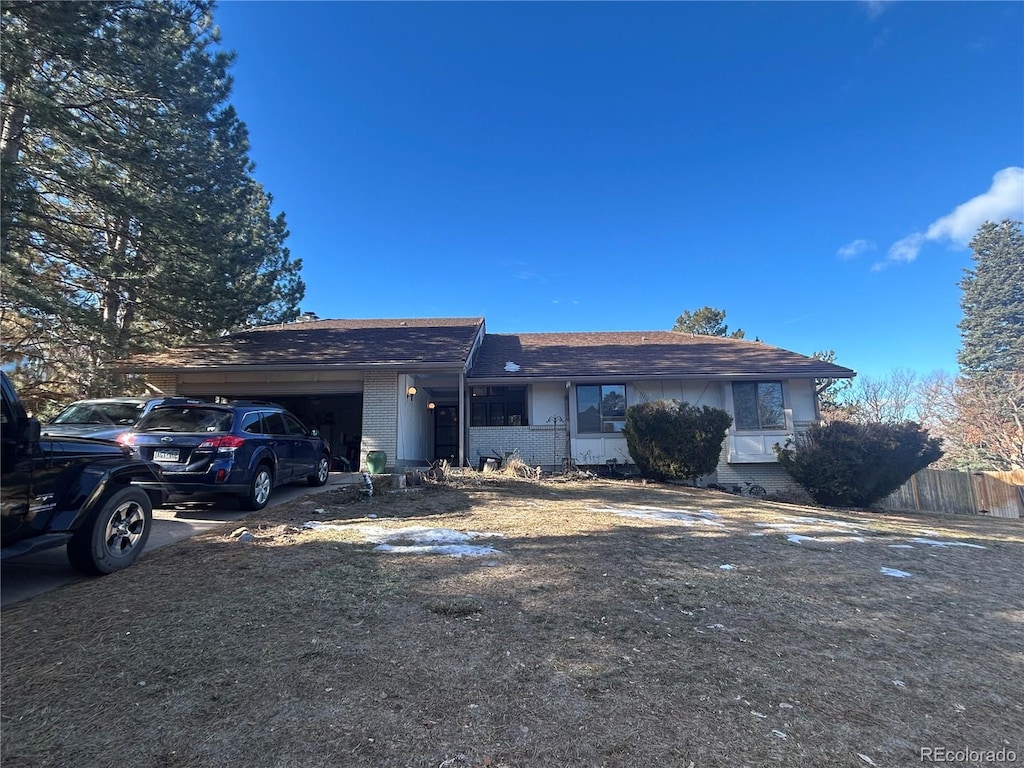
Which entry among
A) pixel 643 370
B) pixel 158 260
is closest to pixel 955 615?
pixel 643 370

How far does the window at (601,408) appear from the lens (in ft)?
47.1

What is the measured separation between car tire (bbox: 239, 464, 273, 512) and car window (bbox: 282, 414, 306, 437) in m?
1.23

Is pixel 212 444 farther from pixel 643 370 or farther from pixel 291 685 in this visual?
pixel 643 370

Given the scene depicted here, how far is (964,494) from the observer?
1398cm

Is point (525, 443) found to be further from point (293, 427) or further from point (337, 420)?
point (337, 420)

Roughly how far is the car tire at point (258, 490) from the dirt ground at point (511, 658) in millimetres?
1568

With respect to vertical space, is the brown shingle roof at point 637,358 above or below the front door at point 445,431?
above

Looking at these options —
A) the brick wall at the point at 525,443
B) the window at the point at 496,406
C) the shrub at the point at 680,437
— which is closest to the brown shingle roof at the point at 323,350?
the window at the point at 496,406

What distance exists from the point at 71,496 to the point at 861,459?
1360 cm

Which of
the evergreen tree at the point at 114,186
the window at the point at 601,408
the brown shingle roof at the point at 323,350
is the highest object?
the evergreen tree at the point at 114,186

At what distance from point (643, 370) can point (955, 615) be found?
34.7 ft

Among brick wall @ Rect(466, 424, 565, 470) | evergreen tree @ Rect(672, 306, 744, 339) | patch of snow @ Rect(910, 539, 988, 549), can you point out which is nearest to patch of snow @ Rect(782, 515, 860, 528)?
patch of snow @ Rect(910, 539, 988, 549)

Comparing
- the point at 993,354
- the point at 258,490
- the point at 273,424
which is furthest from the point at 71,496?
the point at 993,354

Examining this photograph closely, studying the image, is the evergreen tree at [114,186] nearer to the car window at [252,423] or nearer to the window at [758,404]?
the car window at [252,423]
